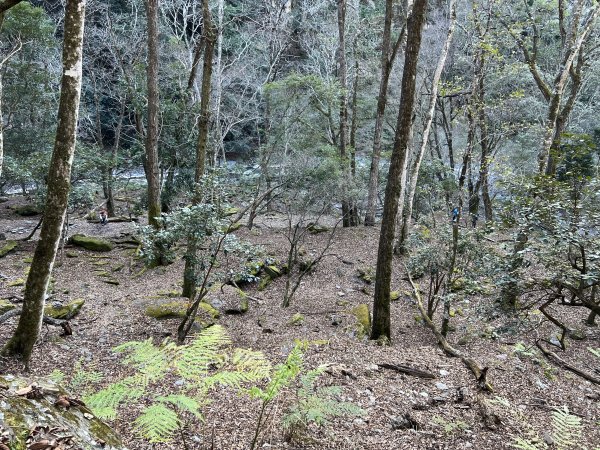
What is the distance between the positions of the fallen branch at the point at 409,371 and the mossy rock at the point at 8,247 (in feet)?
41.8

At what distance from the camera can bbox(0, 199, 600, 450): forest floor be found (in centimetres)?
413

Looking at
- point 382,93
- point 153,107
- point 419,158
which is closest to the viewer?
point 153,107

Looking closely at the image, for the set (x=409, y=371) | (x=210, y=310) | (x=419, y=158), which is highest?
(x=419, y=158)

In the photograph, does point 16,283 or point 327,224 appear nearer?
point 16,283

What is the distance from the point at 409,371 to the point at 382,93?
10.9 m

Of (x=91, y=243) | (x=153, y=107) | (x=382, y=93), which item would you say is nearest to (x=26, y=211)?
(x=91, y=243)

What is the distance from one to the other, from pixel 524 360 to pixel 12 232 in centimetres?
1791

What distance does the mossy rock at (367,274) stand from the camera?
13453 mm

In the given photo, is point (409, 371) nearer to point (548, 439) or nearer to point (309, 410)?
point (548, 439)

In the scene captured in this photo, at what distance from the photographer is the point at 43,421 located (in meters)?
1.84

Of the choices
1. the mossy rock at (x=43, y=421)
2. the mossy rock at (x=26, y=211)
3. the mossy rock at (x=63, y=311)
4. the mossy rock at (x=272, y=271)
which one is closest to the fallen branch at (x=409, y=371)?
the mossy rock at (x=43, y=421)

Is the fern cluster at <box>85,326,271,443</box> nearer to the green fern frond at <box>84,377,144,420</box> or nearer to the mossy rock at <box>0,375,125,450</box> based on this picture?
the green fern frond at <box>84,377,144,420</box>

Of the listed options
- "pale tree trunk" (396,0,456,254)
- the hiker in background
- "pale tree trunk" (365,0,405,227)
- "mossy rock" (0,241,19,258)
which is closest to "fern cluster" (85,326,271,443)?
"pale tree trunk" (396,0,456,254)

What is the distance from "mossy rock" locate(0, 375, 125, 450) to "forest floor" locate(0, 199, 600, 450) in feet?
4.53
